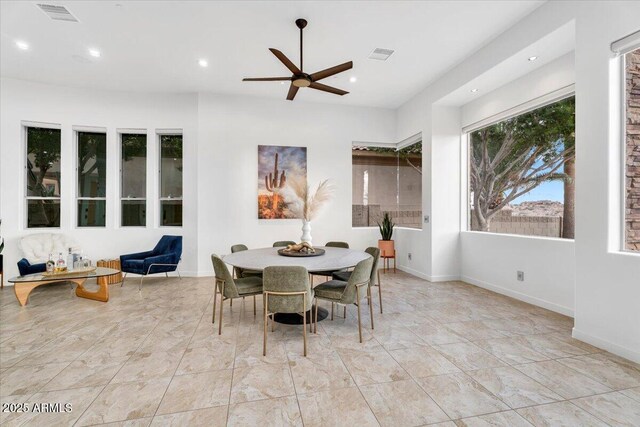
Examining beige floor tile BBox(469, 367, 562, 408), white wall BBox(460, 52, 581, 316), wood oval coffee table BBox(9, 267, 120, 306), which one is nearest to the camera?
beige floor tile BBox(469, 367, 562, 408)

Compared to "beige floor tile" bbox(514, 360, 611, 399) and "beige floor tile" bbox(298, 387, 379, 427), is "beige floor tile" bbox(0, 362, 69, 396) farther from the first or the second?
"beige floor tile" bbox(514, 360, 611, 399)

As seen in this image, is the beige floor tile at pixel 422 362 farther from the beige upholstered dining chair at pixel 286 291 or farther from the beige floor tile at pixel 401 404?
the beige upholstered dining chair at pixel 286 291

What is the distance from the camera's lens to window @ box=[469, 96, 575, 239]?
3875mm

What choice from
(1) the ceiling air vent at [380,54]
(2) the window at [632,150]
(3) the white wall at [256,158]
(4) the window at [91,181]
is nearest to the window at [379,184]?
(3) the white wall at [256,158]

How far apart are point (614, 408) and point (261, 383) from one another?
229 centimetres

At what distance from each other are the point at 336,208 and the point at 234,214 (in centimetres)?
205

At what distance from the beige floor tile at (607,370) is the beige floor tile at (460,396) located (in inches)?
35.9

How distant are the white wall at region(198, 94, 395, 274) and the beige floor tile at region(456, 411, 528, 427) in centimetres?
470

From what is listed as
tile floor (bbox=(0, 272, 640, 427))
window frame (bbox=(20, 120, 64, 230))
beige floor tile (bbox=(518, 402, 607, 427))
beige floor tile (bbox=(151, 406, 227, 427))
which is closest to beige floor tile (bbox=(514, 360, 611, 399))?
tile floor (bbox=(0, 272, 640, 427))

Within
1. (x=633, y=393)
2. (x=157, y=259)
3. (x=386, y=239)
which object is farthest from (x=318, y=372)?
(x=386, y=239)

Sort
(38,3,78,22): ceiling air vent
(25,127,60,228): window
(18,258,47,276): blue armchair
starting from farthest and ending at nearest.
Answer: (25,127,60,228): window < (18,258,47,276): blue armchair < (38,3,78,22): ceiling air vent

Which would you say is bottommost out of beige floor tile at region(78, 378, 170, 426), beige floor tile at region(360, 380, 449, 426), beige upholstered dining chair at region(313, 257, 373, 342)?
beige floor tile at region(78, 378, 170, 426)

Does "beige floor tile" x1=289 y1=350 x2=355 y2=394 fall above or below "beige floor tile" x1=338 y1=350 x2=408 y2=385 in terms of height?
below

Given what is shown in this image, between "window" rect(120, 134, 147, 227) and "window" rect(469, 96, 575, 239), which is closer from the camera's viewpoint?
"window" rect(469, 96, 575, 239)
